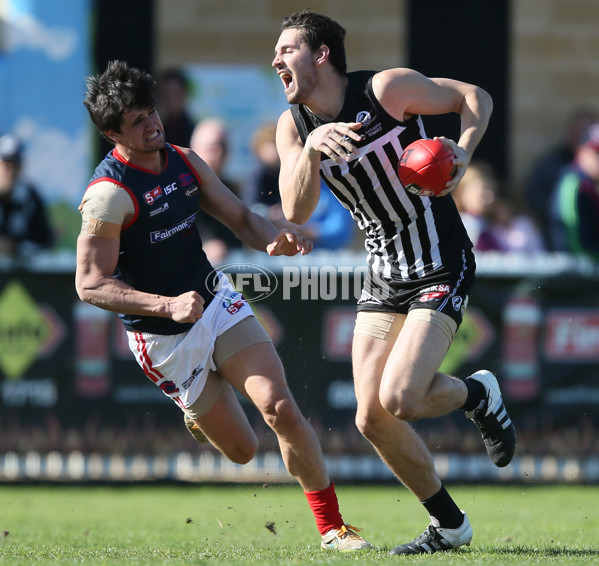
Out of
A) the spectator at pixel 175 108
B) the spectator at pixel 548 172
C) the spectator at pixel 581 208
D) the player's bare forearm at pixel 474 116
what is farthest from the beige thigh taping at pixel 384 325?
the spectator at pixel 548 172

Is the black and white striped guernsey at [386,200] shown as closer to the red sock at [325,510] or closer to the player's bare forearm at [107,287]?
the player's bare forearm at [107,287]

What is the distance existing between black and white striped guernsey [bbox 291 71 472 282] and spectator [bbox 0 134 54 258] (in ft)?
15.4

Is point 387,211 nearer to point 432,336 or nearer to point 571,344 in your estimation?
point 432,336

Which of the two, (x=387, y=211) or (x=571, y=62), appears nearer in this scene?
(x=387, y=211)

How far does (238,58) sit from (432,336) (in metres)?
7.39

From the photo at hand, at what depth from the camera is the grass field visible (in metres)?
5.71

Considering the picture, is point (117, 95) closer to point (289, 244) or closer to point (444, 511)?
point (289, 244)

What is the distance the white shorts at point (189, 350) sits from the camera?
6.08 m

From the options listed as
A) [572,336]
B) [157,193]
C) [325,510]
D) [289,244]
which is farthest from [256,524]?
[572,336]

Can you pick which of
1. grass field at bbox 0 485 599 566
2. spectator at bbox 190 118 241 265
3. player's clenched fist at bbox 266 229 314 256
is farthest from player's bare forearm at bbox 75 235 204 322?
A: spectator at bbox 190 118 241 265

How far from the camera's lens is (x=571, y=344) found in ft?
31.4

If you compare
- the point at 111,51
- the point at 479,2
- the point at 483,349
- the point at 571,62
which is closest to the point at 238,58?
the point at 111,51

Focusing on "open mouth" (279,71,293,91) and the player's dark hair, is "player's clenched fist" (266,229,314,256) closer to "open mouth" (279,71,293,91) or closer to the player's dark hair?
"open mouth" (279,71,293,91)

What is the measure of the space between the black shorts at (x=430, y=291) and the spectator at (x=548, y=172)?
5.77 meters
